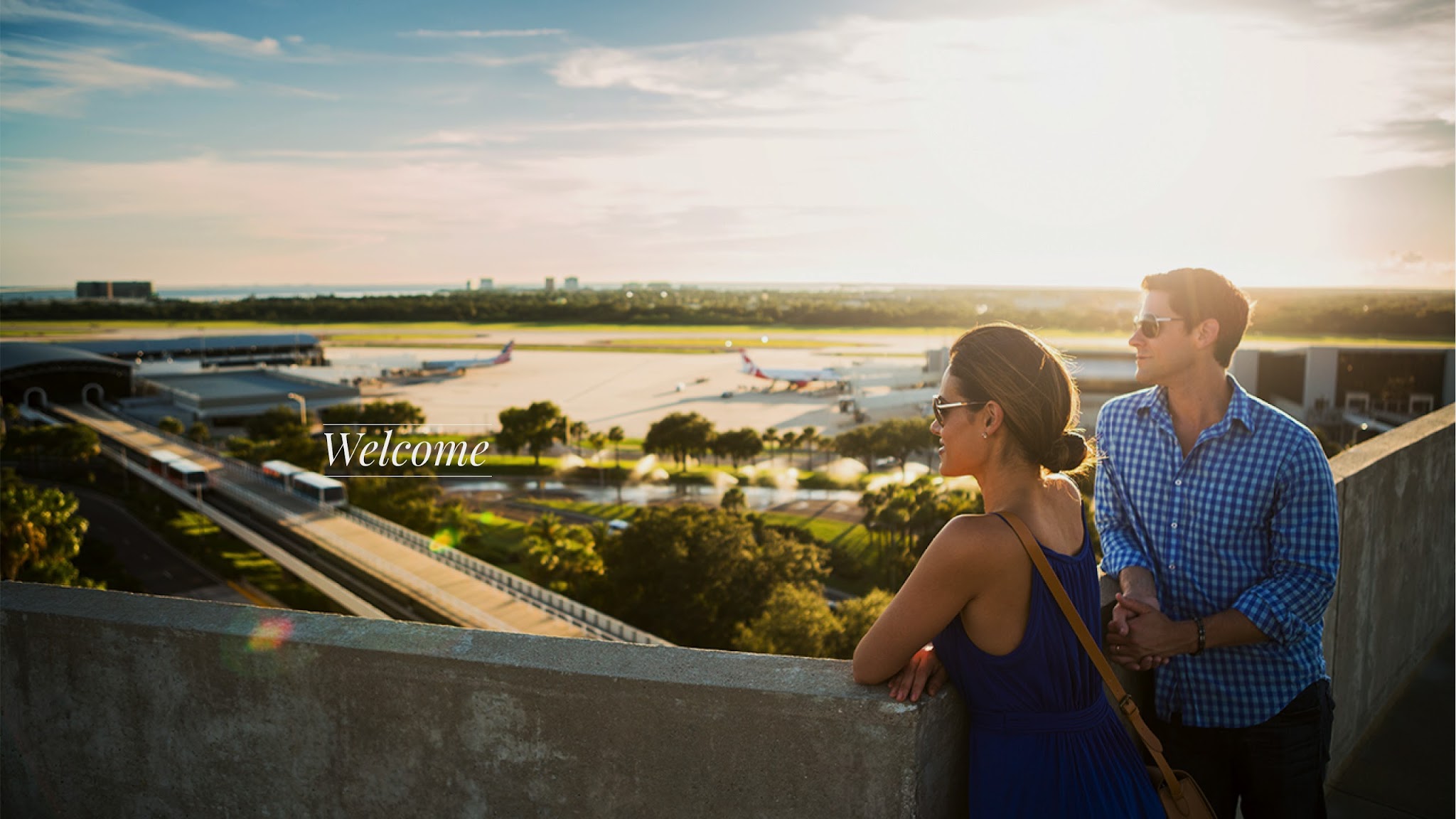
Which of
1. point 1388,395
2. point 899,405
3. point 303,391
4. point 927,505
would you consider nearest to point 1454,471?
point 927,505

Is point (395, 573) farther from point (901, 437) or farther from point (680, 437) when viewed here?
point (901, 437)

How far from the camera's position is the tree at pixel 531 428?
1741 inches

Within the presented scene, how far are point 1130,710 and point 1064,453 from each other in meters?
0.62

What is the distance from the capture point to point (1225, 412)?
8.54 ft

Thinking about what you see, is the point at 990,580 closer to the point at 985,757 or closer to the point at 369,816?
the point at 985,757

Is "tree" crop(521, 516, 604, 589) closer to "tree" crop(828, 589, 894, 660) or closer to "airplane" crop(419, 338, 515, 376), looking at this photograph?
"tree" crop(828, 589, 894, 660)

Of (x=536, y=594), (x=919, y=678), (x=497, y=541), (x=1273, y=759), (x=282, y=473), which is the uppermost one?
(x=919, y=678)

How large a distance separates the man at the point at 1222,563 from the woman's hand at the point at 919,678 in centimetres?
75

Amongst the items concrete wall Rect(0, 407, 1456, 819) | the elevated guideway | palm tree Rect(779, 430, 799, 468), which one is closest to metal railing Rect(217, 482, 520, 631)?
the elevated guideway

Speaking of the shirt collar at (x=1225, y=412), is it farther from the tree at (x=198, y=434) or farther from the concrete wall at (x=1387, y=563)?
the tree at (x=198, y=434)

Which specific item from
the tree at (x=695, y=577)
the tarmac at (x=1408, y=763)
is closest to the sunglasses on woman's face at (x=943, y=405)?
the tarmac at (x=1408, y=763)

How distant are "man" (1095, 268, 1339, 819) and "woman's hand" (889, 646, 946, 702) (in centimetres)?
75

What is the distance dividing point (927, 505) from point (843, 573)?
3392mm

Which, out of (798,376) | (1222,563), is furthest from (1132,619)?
(798,376)
